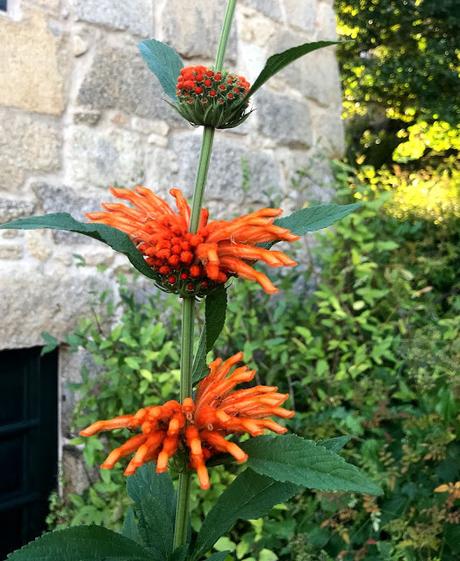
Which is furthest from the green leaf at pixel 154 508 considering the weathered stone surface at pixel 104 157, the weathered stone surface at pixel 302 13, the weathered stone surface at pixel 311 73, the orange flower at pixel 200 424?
the weathered stone surface at pixel 302 13

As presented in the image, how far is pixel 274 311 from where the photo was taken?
7.97 feet

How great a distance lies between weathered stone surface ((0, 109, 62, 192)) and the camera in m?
1.96

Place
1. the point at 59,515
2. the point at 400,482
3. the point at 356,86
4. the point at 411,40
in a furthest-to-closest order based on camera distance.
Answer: the point at 356,86 < the point at 411,40 < the point at 59,515 < the point at 400,482

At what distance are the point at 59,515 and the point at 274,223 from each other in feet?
4.75

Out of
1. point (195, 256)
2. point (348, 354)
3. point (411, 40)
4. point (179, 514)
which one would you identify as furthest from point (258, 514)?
point (411, 40)

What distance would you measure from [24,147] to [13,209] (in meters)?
0.19

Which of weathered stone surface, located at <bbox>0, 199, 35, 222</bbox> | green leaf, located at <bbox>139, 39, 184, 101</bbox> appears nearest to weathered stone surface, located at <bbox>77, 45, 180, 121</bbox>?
weathered stone surface, located at <bbox>0, 199, 35, 222</bbox>

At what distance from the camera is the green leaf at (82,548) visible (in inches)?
30.9

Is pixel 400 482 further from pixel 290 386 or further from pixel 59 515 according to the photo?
pixel 59 515

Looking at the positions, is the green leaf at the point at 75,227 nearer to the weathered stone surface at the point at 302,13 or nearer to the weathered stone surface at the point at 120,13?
the weathered stone surface at the point at 120,13

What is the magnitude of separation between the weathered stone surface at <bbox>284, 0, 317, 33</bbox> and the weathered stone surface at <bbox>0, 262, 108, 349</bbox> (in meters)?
1.45

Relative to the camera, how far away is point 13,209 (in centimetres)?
197

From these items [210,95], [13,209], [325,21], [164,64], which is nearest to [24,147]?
[13,209]

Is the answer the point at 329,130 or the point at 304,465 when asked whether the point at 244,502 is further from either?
the point at 329,130
